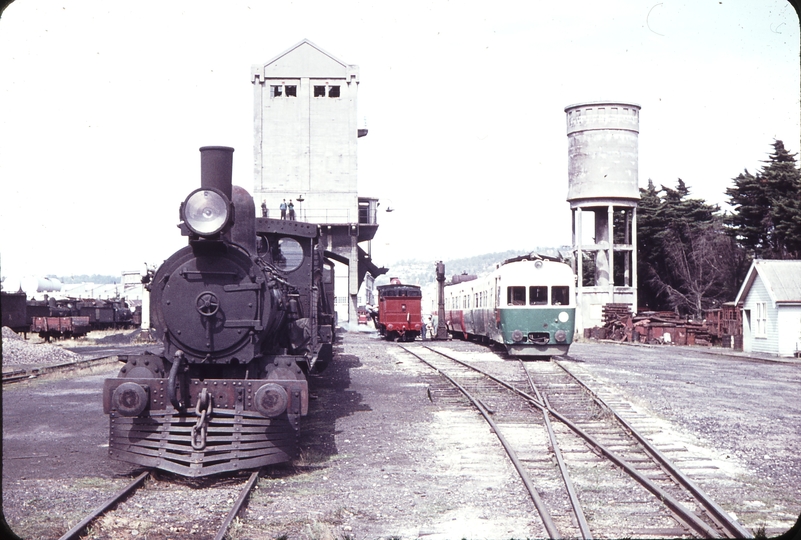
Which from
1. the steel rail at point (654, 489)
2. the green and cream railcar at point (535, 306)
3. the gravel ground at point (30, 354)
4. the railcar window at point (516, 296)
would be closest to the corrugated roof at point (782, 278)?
the green and cream railcar at point (535, 306)

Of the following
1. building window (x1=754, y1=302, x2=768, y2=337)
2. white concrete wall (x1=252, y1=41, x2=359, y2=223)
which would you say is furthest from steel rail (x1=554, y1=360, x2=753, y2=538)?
white concrete wall (x1=252, y1=41, x2=359, y2=223)

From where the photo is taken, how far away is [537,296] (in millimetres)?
21547

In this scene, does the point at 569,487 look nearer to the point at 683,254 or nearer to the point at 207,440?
the point at 207,440

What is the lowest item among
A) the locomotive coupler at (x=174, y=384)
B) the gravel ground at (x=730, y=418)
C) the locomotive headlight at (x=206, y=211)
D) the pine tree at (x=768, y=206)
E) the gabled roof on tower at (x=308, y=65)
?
the gravel ground at (x=730, y=418)

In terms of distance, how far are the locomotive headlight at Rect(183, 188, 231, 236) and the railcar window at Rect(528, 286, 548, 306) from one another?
14.6 meters

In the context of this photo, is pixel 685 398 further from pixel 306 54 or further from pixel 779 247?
pixel 306 54

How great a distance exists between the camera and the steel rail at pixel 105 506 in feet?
19.1

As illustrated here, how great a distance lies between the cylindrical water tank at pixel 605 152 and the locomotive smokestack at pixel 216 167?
1469 inches

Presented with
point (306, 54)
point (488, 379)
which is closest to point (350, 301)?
point (306, 54)

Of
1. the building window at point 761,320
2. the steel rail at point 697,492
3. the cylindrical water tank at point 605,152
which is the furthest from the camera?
the cylindrical water tank at point 605,152

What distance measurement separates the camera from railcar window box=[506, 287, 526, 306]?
70.8ft

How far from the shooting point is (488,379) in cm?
1714

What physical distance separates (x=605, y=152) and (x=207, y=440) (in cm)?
3900

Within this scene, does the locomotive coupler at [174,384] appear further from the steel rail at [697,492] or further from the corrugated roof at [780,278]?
the corrugated roof at [780,278]
